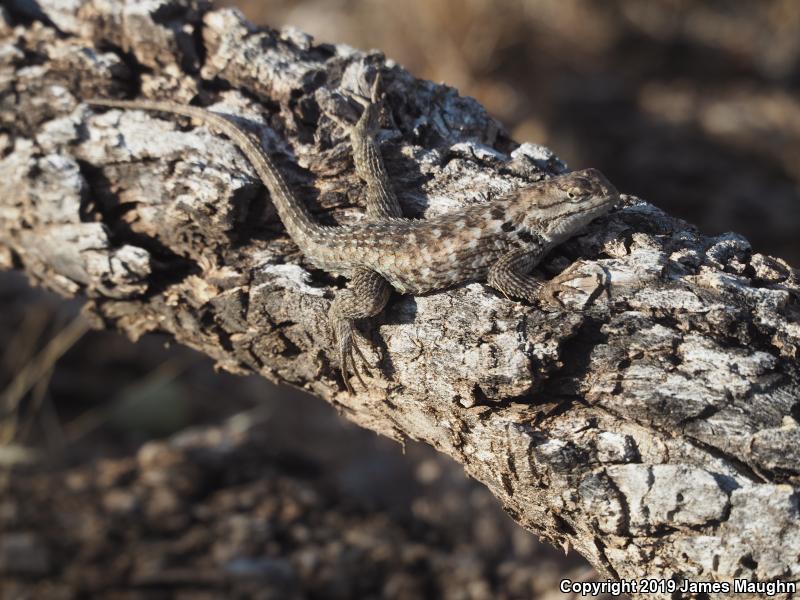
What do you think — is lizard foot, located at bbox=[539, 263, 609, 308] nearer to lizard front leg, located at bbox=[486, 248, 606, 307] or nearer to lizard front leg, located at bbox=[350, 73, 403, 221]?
lizard front leg, located at bbox=[486, 248, 606, 307]

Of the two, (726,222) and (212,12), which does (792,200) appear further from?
(212,12)

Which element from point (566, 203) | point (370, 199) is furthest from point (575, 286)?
point (370, 199)

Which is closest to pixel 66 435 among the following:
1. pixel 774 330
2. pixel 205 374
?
pixel 205 374

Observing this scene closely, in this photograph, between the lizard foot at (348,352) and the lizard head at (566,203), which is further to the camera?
the lizard head at (566,203)

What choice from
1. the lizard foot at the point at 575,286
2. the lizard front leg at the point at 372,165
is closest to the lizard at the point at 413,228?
the lizard front leg at the point at 372,165

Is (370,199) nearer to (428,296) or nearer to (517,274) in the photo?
(428,296)

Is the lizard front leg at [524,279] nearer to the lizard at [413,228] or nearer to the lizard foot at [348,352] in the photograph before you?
the lizard at [413,228]
